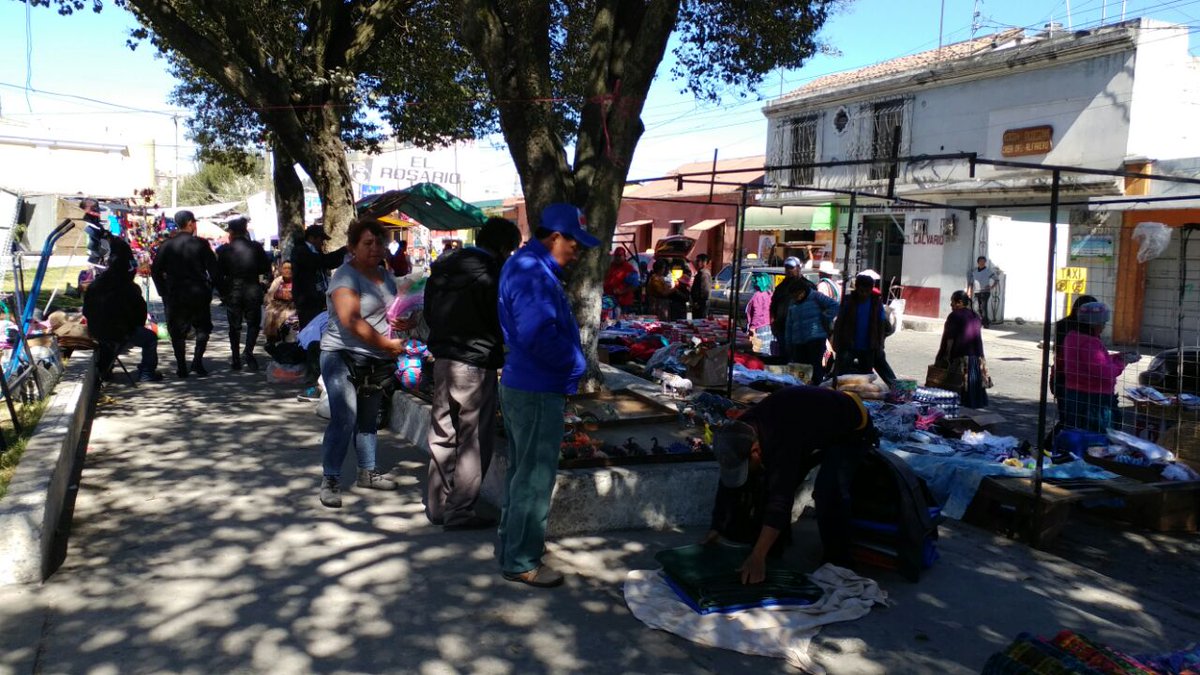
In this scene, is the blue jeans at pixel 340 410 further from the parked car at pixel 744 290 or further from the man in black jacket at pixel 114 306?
the parked car at pixel 744 290

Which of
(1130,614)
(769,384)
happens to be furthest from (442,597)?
(769,384)

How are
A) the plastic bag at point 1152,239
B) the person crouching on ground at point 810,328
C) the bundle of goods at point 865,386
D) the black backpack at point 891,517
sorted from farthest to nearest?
1. the person crouching on ground at point 810,328
2. the bundle of goods at point 865,386
3. the plastic bag at point 1152,239
4. the black backpack at point 891,517

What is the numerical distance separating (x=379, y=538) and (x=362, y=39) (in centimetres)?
945

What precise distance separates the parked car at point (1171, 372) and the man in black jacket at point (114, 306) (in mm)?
9381

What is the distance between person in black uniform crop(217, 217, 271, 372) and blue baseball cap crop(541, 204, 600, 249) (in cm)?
682

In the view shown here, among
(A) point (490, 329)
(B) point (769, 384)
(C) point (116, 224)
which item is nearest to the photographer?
(A) point (490, 329)

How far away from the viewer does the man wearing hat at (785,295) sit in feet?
34.1

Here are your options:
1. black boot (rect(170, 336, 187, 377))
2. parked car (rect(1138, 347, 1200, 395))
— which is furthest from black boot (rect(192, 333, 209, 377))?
parked car (rect(1138, 347, 1200, 395))

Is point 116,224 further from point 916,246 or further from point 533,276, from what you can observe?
point 916,246

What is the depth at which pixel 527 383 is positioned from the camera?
4.13 meters

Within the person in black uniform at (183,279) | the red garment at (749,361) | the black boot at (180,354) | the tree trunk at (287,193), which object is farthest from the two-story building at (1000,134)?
the black boot at (180,354)

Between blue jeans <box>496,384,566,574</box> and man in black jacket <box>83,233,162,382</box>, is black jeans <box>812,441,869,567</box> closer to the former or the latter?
blue jeans <box>496,384,566,574</box>

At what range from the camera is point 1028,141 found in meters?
23.0

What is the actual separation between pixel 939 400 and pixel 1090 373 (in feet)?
4.71
